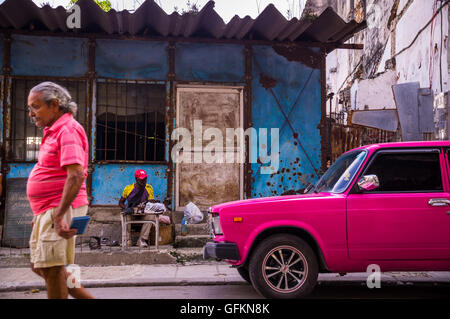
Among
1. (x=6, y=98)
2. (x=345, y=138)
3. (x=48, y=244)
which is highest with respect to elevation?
(x=6, y=98)

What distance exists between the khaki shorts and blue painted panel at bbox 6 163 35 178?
6590mm

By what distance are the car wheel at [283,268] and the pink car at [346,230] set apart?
0.01 metres

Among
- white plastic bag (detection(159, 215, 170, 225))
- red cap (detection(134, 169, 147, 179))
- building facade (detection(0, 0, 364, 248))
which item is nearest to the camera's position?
white plastic bag (detection(159, 215, 170, 225))

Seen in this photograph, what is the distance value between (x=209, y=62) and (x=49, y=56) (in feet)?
10.9

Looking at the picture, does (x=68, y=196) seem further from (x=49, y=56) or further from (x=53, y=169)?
(x=49, y=56)

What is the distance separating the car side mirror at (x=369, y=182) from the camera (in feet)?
16.8

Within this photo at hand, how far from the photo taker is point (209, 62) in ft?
33.3

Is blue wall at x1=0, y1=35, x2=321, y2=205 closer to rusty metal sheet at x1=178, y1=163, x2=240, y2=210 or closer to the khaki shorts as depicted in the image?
rusty metal sheet at x1=178, y1=163, x2=240, y2=210

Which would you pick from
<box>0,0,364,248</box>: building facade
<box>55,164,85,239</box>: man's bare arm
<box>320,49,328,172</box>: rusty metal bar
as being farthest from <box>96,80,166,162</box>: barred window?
<box>55,164,85,239</box>: man's bare arm

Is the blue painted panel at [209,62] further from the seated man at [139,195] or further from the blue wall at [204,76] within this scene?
the seated man at [139,195]

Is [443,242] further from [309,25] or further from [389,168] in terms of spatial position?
[309,25]

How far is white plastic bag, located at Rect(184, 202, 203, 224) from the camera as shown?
31.2 feet

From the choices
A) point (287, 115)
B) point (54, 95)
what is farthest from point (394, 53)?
point (54, 95)

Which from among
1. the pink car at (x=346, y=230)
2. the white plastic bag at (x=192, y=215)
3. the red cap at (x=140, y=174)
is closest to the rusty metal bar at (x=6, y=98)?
the red cap at (x=140, y=174)
